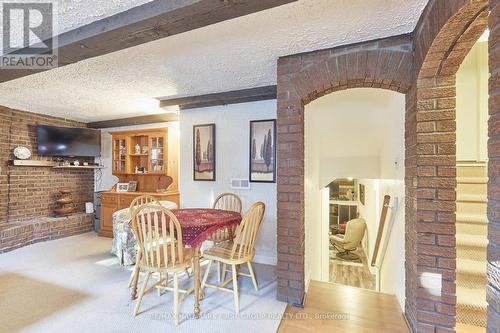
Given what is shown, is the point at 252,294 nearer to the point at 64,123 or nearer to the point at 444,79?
the point at 444,79

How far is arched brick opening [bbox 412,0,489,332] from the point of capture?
1.69 m

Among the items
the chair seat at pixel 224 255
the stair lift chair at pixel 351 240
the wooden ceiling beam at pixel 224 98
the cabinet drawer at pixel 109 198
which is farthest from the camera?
the stair lift chair at pixel 351 240

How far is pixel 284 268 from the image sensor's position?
2312 mm

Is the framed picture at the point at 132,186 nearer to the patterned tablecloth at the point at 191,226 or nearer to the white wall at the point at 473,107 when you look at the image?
the patterned tablecloth at the point at 191,226

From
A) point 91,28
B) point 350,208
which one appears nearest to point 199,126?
point 91,28

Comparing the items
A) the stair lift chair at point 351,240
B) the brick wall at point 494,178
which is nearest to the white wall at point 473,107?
the brick wall at point 494,178

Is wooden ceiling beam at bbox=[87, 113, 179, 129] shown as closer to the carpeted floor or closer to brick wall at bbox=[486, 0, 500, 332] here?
the carpeted floor

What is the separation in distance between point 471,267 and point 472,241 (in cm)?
25

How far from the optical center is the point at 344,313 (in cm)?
219

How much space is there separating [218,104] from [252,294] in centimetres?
264

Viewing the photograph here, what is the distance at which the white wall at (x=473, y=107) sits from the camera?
2.74 metres

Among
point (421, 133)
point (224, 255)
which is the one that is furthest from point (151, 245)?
point (421, 133)

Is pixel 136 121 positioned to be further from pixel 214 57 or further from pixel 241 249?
pixel 241 249

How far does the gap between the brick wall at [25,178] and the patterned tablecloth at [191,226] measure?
2.31 meters
